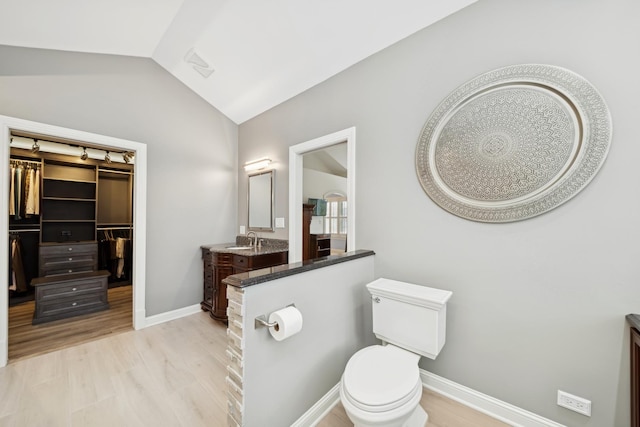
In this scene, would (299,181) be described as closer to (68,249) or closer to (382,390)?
(382,390)

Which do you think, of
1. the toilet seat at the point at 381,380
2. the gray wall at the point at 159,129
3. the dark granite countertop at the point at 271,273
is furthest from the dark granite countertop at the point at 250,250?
the toilet seat at the point at 381,380

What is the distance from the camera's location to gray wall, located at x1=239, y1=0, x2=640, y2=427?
1217mm

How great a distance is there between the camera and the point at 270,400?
4.15 ft

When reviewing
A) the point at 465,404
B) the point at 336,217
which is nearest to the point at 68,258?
the point at 336,217

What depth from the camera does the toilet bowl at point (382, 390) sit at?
109cm

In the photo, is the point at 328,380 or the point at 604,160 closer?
the point at 604,160

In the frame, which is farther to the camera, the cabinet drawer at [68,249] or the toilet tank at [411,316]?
the cabinet drawer at [68,249]

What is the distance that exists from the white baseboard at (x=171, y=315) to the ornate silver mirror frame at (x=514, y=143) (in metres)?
3.18

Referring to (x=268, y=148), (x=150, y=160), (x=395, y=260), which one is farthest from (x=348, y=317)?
(x=150, y=160)

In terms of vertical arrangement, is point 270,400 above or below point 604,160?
below

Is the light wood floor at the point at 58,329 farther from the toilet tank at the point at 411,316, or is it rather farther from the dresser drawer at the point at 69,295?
the toilet tank at the point at 411,316

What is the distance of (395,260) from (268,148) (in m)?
2.14

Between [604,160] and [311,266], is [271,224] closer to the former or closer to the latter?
[311,266]

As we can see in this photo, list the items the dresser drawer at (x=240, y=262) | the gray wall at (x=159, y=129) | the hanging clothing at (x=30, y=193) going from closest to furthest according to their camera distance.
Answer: the gray wall at (x=159, y=129) < the dresser drawer at (x=240, y=262) < the hanging clothing at (x=30, y=193)
